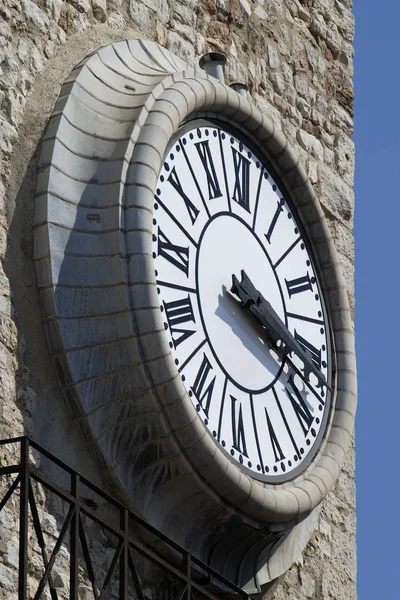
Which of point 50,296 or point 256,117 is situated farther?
point 256,117

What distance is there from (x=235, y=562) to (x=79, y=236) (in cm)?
124

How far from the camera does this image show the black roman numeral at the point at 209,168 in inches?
267

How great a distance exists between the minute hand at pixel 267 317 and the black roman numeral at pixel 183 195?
275mm

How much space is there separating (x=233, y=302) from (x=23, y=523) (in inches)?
72.1

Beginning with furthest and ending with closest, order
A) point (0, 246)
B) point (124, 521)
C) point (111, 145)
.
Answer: point (111, 145)
point (0, 246)
point (124, 521)

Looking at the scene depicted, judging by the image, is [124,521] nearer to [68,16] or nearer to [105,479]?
[105,479]

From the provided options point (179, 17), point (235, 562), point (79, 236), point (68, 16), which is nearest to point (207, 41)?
point (179, 17)

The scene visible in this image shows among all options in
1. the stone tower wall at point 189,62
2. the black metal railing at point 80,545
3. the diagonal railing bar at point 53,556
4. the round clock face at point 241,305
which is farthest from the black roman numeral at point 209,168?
the diagonal railing bar at point 53,556

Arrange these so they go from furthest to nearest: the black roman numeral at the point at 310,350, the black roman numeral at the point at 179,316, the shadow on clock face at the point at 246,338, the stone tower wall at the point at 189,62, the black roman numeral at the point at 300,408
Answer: the black roman numeral at the point at 310,350
the black roman numeral at the point at 300,408
the shadow on clock face at the point at 246,338
the black roman numeral at the point at 179,316
the stone tower wall at the point at 189,62

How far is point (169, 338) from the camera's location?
6.28 meters

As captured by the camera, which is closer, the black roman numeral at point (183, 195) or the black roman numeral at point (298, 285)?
the black roman numeral at point (183, 195)

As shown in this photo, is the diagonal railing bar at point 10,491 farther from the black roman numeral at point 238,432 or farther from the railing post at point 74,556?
the black roman numeral at point 238,432

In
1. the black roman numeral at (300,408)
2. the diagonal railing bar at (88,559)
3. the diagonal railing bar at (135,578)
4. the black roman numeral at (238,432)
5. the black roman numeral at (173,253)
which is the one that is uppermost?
the black roman numeral at (300,408)

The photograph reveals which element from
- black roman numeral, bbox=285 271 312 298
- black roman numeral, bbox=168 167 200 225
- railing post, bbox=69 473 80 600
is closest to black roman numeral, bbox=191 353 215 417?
black roman numeral, bbox=168 167 200 225
